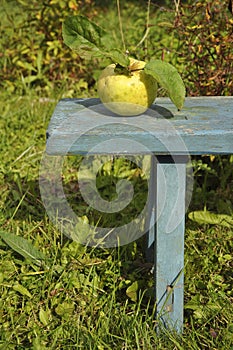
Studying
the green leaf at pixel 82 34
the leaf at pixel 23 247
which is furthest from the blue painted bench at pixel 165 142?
the leaf at pixel 23 247

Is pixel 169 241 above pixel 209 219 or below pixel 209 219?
above

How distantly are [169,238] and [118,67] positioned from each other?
0.62 m

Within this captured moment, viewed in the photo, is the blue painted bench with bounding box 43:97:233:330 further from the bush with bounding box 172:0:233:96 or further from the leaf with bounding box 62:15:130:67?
the bush with bounding box 172:0:233:96

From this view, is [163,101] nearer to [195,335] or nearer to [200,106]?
[200,106]

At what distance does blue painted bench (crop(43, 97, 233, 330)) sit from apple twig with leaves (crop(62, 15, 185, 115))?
9 centimetres

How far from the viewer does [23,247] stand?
2508 millimetres

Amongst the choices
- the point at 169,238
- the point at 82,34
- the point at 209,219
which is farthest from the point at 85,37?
the point at 209,219

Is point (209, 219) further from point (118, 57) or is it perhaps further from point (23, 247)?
point (118, 57)

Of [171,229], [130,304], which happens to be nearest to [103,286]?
[130,304]

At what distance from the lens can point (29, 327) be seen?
7.28ft

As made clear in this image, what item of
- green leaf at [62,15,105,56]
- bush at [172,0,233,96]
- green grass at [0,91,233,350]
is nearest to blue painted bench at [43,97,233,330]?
green grass at [0,91,233,350]

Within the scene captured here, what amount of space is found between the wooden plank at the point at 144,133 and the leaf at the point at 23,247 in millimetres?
709

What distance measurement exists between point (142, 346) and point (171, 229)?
1.41 feet

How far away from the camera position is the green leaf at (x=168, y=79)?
1.92 meters
